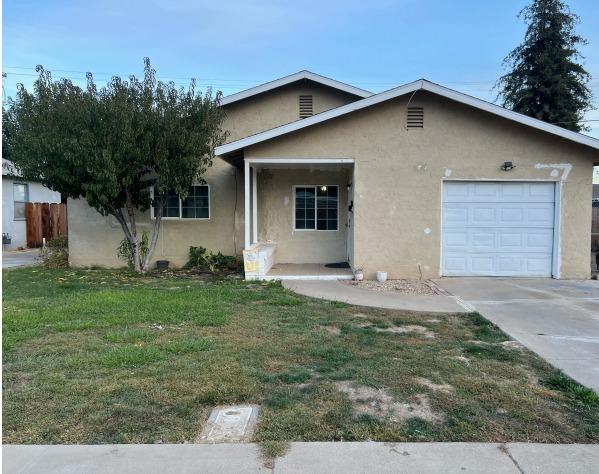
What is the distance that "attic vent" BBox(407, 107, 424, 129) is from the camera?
34.8 ft

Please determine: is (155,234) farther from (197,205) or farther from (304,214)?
(304,214)

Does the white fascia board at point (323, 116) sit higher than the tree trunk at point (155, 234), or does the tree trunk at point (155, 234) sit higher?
the white fascia board at point (323, 116)

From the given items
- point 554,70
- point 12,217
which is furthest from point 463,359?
point 554,70

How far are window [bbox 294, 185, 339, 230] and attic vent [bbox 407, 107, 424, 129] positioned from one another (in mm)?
3168

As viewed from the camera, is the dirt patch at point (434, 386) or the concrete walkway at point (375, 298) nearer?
the dirt patch at point (434, 386)

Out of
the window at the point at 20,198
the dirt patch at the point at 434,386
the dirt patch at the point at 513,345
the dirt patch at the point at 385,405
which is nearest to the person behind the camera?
the dirt patch at the point at 385,405

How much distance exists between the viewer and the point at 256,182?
12.8m

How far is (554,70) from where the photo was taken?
25312 millimetres

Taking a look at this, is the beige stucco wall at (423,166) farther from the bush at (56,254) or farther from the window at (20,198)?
the window at (20,198)

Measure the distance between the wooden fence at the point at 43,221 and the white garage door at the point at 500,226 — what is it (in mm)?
17384

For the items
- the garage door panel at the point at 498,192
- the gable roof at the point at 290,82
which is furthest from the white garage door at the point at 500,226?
the gable roof at the point at 290,82

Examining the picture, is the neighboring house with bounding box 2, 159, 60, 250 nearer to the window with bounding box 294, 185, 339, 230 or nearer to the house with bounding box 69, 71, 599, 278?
the window with bounding box 294, 185, 339, 230

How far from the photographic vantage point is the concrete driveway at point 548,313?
5.23m

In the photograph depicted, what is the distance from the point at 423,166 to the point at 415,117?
1.13m
